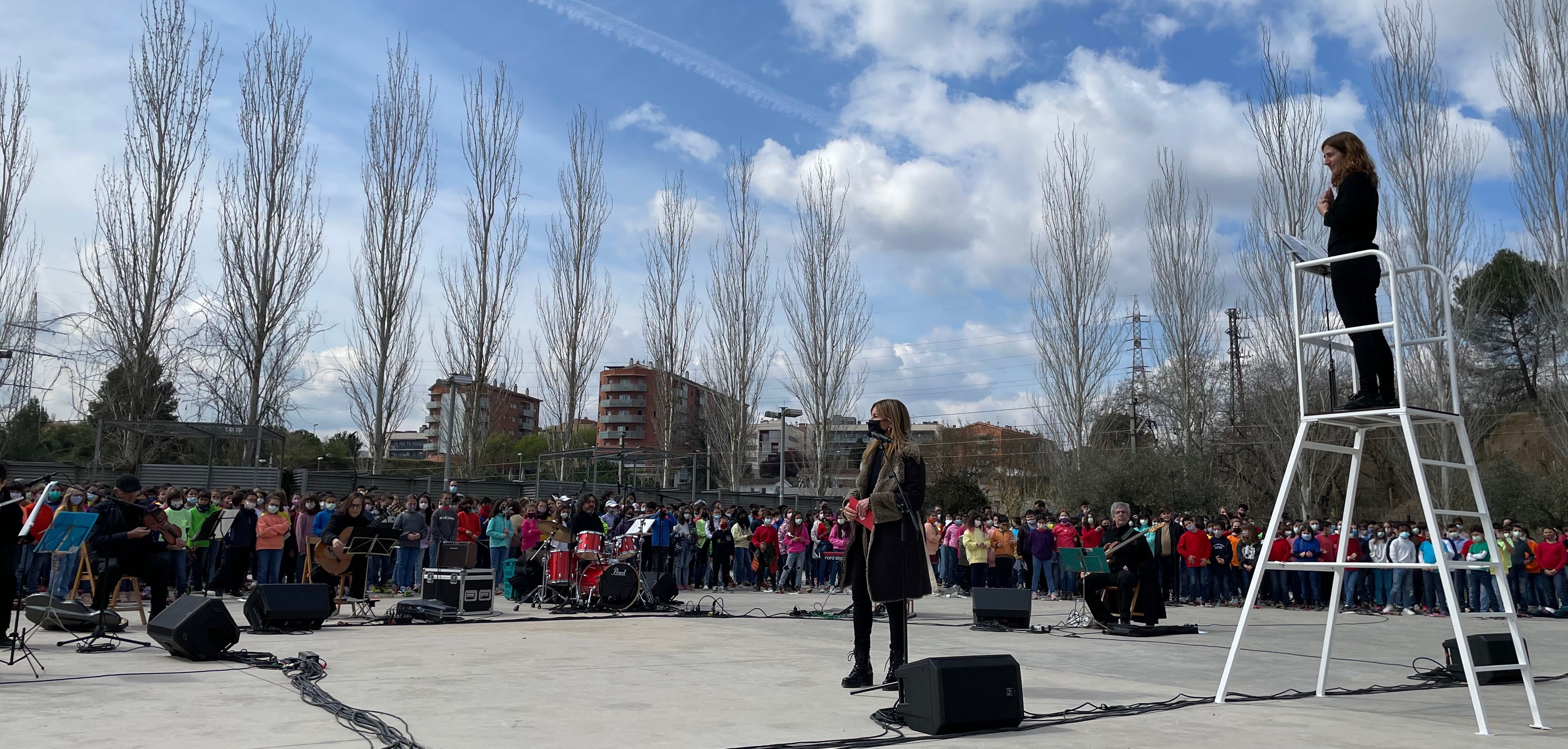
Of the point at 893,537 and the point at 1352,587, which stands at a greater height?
the point at 893,537

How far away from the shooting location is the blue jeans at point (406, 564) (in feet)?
55.0

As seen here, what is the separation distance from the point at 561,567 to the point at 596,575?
2.69ft

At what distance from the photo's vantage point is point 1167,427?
35.2 metres

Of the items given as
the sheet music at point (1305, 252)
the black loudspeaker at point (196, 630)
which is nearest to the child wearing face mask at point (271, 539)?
the black loudspeaker at point (196, 630)

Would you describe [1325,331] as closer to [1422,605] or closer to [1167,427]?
[1422,605]

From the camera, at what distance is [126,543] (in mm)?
9156

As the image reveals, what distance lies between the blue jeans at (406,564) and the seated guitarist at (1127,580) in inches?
434

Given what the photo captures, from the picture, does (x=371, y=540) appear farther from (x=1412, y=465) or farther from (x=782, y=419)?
(x=782, y=419)

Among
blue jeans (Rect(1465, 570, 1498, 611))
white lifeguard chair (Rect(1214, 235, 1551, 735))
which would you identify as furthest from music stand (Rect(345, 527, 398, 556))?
blue jeans (Rect(1465, 570, 1498, 611))

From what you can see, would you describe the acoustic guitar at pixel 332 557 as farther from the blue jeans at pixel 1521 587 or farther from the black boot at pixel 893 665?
the blue jeans at pixel 1521 587

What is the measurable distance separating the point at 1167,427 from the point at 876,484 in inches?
1252

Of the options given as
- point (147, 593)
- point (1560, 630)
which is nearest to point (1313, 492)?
point (1560, 630)

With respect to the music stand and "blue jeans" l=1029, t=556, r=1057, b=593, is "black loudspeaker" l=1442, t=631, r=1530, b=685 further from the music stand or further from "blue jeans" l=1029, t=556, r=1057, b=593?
"blue jeans" l=1029, t=556, r=1057, b=593

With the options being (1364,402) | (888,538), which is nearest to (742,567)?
(888,538)
